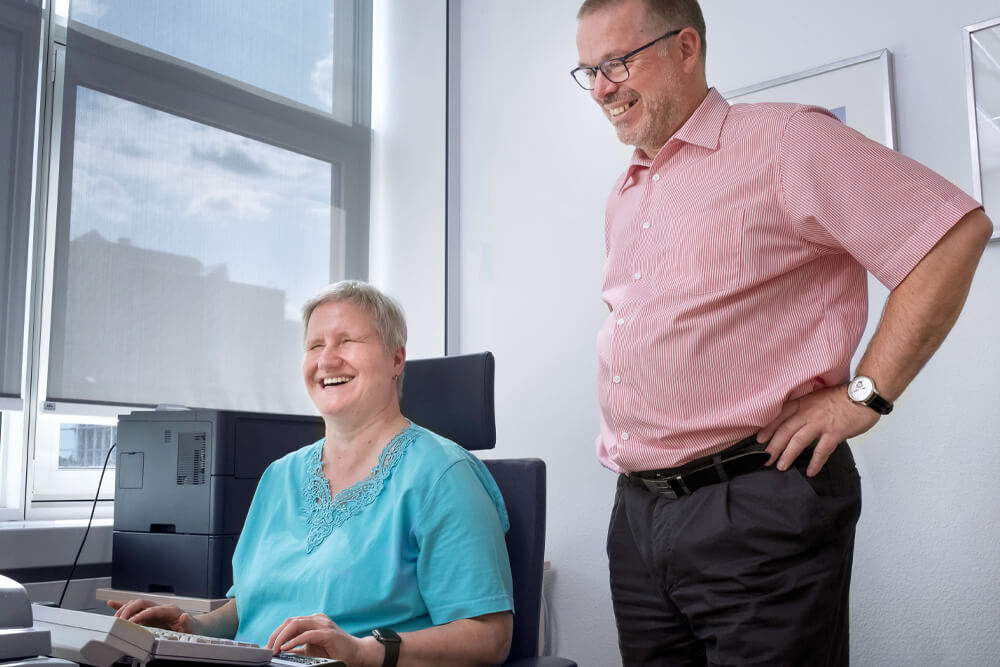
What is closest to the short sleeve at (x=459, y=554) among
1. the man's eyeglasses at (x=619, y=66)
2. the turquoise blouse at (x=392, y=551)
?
the turquoise blouse at (x=392, y=551)

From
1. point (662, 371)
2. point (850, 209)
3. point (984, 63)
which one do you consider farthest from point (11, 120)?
point (984, 63)

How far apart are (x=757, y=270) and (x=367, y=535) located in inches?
27.8

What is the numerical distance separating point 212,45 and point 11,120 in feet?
2.34

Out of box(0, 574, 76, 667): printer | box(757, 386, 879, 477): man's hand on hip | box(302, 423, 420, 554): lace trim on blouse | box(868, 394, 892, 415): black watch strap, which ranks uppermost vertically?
box(868, 394, 892, 415): black watch strap

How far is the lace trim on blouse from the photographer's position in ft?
4.74

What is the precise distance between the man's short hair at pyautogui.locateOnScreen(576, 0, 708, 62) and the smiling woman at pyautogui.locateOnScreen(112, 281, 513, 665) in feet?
2.09

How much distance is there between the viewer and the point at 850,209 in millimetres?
1210

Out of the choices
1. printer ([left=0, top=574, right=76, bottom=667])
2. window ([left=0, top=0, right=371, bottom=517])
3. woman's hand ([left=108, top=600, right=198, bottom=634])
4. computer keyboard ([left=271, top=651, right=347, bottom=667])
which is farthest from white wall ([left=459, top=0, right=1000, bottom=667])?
printer ([left=0, top=574, right=76, bottom=667])

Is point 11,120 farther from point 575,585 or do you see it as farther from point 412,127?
point 575,585

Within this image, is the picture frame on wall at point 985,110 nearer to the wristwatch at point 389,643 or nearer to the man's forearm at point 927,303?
the man's forearm at point 927,303

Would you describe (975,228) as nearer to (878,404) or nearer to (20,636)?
(878,404)

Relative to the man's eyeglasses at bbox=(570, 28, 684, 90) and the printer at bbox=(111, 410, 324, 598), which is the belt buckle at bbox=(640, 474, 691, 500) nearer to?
the man's eyeglasses at bbox=(570, 28, 684, 90)

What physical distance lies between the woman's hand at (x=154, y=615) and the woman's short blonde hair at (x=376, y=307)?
0.53m

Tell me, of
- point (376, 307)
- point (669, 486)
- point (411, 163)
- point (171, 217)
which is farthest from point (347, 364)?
point (411, 163)
